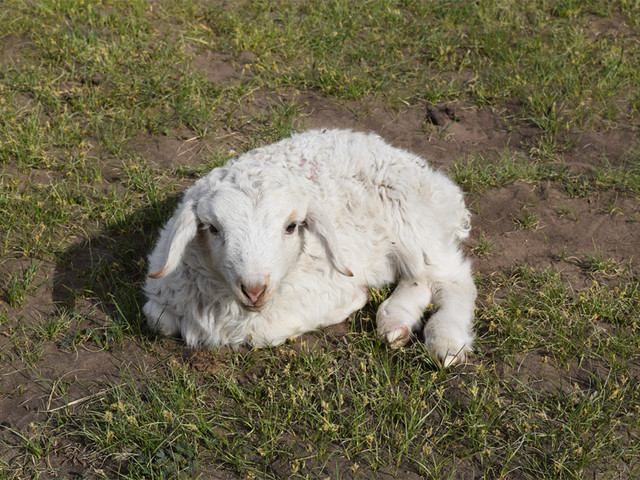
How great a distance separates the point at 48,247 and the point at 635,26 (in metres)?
6.20

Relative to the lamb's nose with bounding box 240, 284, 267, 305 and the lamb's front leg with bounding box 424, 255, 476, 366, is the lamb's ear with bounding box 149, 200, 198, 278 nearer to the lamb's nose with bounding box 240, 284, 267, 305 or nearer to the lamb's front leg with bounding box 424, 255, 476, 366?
the lamb's nose with bounding box 240, 284, 267, 305

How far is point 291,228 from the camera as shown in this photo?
12.4ft

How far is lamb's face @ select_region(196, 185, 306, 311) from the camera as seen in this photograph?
350 centimetres

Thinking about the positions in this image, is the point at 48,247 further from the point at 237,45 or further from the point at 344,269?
the point at 237,45

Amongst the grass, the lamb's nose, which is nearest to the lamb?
the lamb's nose

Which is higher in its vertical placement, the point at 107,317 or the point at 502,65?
the point at 502,65

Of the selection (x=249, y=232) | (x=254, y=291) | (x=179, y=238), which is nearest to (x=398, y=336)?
(x=254, y=291)

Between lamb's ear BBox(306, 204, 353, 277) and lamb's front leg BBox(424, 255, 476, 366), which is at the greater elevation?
lamb's ear BBox(306, 204, 353, 277)

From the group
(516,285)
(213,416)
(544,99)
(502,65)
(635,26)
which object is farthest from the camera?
(635,26)

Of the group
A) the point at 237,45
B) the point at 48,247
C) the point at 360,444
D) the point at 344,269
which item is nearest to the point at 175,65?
the point at 237,45

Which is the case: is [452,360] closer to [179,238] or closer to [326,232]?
[326,232]

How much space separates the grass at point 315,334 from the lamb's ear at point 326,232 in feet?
1.86

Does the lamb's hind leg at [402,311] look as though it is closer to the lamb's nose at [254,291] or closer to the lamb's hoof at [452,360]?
the lamb's hoof at [452,360]

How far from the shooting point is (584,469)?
3.37 metres
